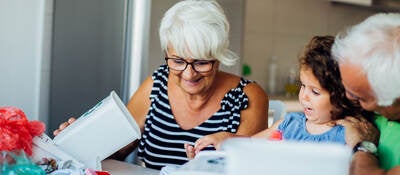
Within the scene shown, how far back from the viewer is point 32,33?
1.96 meters

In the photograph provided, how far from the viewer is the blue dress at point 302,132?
1.24 meters

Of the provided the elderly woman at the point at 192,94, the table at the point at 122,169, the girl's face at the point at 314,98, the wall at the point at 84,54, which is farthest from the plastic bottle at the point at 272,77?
the girl's face at the point at 314,98

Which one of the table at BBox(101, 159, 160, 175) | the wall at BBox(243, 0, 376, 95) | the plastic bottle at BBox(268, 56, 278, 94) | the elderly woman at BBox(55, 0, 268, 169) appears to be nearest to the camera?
the table at BBox(101, 159, 160, 175)

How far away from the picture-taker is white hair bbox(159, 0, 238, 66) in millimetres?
1523

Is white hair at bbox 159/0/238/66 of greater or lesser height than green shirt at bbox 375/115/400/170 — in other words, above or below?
above

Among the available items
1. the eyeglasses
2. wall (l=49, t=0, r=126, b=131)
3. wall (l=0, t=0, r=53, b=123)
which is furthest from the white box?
wall (l=49, t=0, r=126, b=131)

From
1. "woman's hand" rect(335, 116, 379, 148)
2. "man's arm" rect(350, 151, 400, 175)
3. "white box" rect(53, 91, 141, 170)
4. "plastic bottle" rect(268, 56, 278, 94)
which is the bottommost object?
"plastic bottle" rect(268, 56, 278, 94)

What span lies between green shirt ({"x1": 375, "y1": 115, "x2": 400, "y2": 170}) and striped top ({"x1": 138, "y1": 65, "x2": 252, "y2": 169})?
0.60 m

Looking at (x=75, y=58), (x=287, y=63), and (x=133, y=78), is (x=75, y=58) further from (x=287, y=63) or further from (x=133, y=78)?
(x=287, y=63)

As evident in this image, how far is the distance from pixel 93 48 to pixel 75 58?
111 mm

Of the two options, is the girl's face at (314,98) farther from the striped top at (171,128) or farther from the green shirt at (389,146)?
the striped top at (171,128)

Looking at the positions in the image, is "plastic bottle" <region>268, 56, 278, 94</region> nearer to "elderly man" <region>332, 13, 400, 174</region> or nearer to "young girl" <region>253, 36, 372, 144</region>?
"young girl" <region>253, 36, 372, 144</region>

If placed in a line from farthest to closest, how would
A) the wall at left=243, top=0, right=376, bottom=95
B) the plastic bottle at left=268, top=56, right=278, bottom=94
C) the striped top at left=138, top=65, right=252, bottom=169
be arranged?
the plastic bottle at left=268, top=56, right=278, bottom=94
the wall at left=243, top=0, right=376, bottom=95
the striped top at left=138, top=65, right=252, bottom=169

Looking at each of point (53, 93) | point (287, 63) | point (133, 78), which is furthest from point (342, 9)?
point (53, 93)
